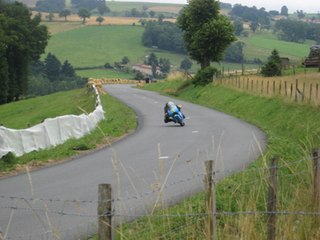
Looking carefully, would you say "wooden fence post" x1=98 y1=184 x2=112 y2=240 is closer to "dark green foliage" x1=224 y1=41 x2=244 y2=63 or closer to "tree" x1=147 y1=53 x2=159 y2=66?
"tree" x1=147 y1=53 x2=159 y2=66

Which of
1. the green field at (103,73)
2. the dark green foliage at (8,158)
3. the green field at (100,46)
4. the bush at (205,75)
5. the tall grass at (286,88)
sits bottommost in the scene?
the green field at (103,73)

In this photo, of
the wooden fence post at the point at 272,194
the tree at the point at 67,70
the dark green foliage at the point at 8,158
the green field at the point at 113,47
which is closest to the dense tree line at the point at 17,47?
the tree at the point at 67,70

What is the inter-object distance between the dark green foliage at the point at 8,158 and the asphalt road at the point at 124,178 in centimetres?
133

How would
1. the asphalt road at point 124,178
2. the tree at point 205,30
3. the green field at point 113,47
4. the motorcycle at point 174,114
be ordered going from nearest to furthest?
the asphalt road at point 124,178 → the motorcycle at point 174,114 → the tree at point 205,30 → the green field at point 113,47

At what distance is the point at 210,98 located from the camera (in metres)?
46.9

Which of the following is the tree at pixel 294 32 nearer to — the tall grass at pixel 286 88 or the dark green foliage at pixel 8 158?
the tall grass at pixel 286 88

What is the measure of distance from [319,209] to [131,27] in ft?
525

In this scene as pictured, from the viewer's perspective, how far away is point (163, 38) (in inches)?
5694

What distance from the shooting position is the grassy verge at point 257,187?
7.27 m

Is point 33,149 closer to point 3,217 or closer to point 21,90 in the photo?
point 3,217

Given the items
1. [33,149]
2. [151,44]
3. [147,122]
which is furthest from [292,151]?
[151,44]

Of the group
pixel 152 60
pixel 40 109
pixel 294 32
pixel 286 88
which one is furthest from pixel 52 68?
pixel 286 88

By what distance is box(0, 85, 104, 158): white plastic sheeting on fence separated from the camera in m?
18.0

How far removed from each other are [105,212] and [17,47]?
235 feet
